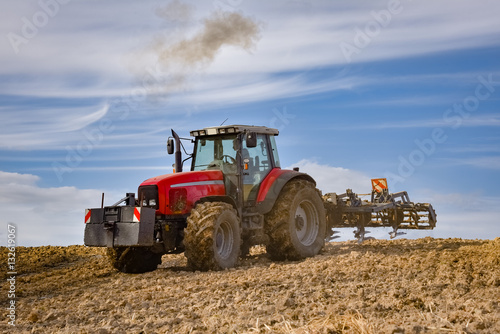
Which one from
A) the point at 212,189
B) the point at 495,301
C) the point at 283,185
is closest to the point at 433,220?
the point at 283,185

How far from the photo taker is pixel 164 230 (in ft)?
32.7

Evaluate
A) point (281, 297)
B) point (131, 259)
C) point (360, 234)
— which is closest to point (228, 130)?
point (131, 259)

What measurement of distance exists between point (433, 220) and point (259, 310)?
39.0 feet

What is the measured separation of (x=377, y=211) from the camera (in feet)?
50.5

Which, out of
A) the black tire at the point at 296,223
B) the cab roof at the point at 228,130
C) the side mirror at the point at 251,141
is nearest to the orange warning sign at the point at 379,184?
the black tire at the point at 296,223

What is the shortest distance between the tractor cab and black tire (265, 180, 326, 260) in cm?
60

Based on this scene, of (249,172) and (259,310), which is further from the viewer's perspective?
(249,172)

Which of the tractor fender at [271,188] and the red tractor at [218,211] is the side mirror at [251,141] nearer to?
the red tractor at [218,211]

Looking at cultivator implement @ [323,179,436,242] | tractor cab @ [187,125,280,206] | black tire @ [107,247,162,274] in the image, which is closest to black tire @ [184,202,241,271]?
tractor cab @ [187,125,280,206]

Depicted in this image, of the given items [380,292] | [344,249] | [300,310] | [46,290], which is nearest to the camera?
[300,310]

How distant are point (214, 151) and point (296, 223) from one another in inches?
95.2

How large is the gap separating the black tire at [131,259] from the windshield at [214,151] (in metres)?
1.98

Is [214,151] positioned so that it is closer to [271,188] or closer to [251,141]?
[251,141]

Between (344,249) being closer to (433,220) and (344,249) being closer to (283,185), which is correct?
(283,185)
